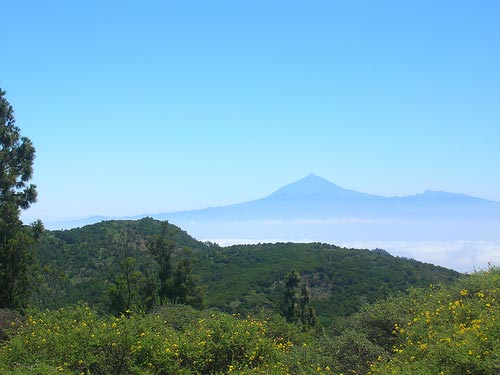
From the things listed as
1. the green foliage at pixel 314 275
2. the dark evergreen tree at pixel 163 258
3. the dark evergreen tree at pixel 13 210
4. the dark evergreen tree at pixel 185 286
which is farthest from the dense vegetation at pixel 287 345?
the green foliage at pixel 314 275

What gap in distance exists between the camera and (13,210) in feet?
78.3

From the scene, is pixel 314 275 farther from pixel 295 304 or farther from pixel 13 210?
pixel 13 210

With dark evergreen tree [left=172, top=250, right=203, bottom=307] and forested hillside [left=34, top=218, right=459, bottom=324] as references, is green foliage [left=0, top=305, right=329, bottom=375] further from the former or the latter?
forested hillside [left=34, top=218, right=459, bottom=324]

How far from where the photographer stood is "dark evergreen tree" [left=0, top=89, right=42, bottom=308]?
23609mm

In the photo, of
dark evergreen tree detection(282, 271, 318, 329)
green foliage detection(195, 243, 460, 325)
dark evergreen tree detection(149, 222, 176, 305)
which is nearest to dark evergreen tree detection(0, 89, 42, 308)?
dark evergreen tree detection(149, 222, 176, 305)

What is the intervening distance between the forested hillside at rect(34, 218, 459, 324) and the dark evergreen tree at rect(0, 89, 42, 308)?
19527 mm

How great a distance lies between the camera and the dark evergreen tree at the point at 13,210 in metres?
23.6

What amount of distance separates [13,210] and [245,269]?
43803 mm

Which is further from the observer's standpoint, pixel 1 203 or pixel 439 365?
pixel 1 203

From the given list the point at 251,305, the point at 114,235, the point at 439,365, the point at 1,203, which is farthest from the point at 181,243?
the point at 439,365

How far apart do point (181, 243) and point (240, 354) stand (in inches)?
2620

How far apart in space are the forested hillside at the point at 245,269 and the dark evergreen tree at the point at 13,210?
1953 cm

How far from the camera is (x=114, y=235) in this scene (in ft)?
226

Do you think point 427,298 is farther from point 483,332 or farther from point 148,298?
point 148,298
